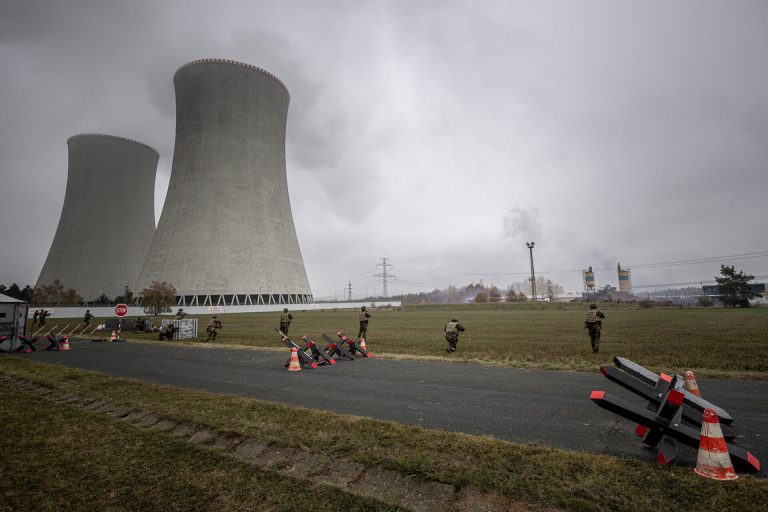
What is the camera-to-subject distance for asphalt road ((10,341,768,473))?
4758 millimetres

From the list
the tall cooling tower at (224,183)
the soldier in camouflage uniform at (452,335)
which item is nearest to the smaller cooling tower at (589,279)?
the tall cooling tower at (224,183)

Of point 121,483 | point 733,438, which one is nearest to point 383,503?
point 121,483

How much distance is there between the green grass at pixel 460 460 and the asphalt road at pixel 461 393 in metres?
0.55

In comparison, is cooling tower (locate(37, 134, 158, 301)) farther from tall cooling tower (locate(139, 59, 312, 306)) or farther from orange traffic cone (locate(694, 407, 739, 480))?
orange traffic cone (locate(694, 407, 739, 480))

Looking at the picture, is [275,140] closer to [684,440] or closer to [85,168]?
[85,168]

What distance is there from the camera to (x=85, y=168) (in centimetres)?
5491

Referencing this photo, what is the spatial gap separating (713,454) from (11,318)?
22.8m

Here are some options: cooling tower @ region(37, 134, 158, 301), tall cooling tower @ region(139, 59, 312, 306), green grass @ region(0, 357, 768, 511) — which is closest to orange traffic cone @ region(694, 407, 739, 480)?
green grass @ region(0, 357, 768, 511)

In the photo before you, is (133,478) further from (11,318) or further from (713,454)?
(11,318)

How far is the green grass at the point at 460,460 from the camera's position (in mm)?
3092

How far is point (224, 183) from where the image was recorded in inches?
1751

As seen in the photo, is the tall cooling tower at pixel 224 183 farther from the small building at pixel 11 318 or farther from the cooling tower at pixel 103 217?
the small building at pixel 11 318

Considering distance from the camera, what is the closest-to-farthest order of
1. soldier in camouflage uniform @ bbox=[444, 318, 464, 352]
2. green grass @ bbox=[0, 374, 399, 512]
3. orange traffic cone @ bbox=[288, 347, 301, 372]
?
green grass @ bbox=[0, 374, 399, 512], orange traffic cone @ bbox=[288, 347, 301, 372], soldier in camouflage uniform @ bbox=[444, 318, 464, 352]

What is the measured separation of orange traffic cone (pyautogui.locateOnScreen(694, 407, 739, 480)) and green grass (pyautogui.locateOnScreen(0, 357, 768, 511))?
0.32 ft
